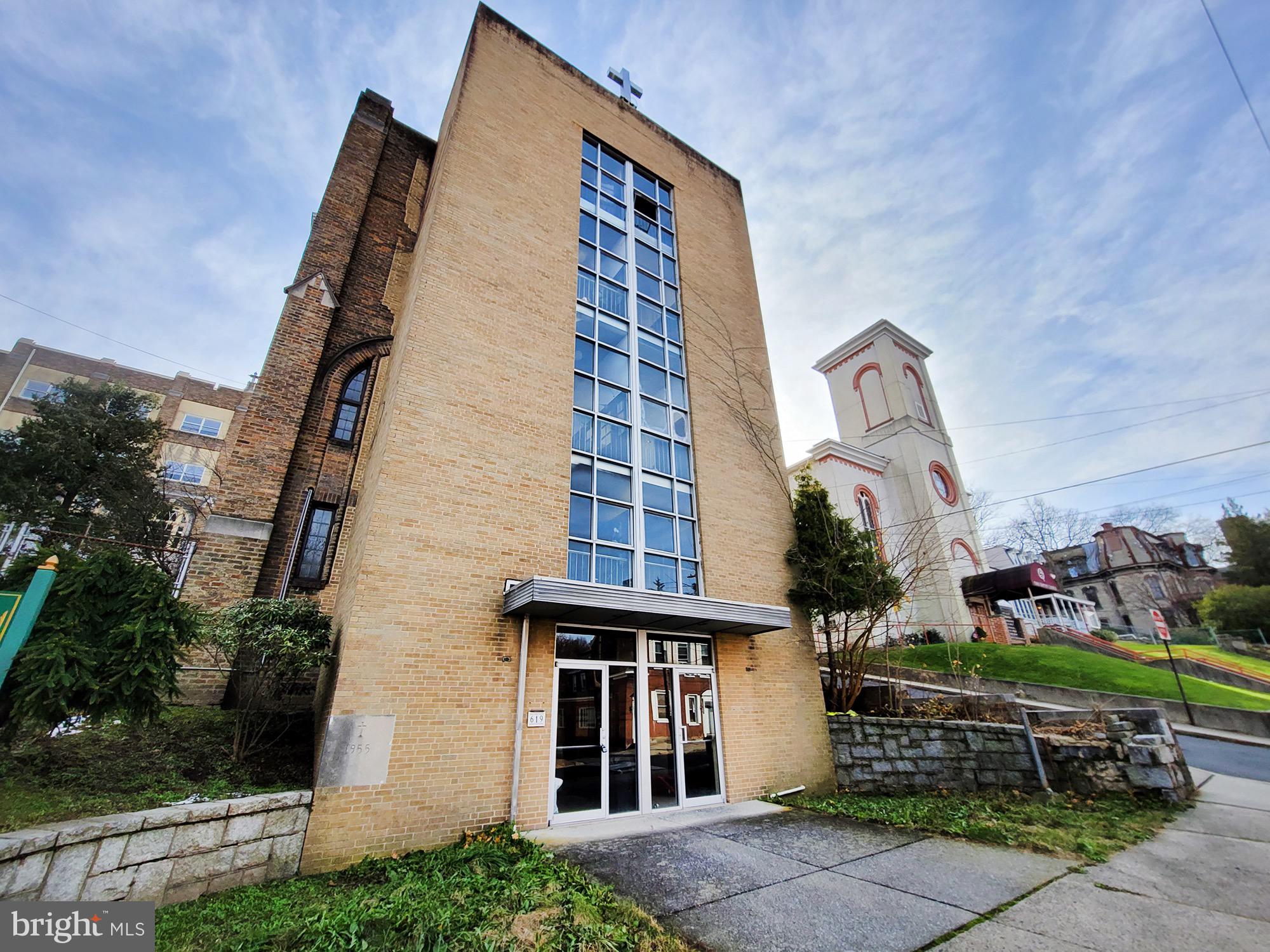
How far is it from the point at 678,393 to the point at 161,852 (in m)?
9.87

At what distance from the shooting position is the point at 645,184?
13.3 meters

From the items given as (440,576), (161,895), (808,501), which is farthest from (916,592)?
(161,895)

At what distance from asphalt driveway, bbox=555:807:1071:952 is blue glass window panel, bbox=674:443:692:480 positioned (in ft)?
19.2

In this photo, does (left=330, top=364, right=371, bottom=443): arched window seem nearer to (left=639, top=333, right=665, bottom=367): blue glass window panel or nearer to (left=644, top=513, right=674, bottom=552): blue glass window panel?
(left=639, top=333, right=665, bottom=367): blue glass window panel

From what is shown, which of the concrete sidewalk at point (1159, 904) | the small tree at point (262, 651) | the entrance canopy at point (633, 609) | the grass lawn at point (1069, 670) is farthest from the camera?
the grass lawn at point (1069, 670)

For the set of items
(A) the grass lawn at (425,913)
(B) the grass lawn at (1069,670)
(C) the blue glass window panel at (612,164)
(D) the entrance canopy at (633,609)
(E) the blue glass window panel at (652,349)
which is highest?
(C) the blue glass window panel at (612,164)

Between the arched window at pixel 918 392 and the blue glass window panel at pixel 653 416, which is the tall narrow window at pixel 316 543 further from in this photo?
the arched window at pixel 918 392

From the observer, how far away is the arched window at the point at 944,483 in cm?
2570

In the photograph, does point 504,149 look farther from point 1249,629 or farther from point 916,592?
point 1249,629

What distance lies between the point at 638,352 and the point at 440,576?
624 cm

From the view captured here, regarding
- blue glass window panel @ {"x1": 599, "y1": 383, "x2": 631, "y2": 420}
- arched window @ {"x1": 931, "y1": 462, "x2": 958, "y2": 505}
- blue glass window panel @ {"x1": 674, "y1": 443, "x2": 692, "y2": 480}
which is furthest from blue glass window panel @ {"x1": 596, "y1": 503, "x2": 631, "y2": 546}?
arched window @ {"x1": 931, "y1": 462, "x2": 958, "y2": 505}

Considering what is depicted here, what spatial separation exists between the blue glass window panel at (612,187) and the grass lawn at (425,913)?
1294 cm

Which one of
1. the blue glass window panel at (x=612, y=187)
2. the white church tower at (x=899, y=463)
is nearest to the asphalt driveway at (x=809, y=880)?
the blue glass window panel at (x=612, y=187)

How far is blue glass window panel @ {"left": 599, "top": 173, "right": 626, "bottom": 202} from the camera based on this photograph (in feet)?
39.8
